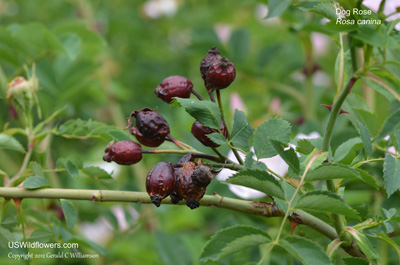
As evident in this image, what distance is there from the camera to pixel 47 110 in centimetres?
146

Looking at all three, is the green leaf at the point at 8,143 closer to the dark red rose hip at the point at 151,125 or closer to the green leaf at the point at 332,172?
the dark red rose hip at the point at 151,125

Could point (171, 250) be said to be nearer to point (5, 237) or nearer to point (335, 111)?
point (5, 237)

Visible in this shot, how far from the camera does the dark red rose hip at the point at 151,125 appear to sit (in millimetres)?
701

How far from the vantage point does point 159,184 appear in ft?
2.15

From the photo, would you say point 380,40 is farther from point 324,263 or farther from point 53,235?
point 53,235

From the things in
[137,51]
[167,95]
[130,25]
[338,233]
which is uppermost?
[167,95]

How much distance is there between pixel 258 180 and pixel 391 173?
0.68ft

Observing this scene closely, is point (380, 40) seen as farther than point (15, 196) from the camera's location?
No

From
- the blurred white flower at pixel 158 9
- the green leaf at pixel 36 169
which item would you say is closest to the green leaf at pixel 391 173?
the green leaf at pixel 36 169

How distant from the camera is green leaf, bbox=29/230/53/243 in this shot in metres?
0.93

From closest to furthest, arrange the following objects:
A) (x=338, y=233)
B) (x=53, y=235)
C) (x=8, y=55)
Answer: (x=338, y=233) → (x=53, y=235) → (x=8, y=55)

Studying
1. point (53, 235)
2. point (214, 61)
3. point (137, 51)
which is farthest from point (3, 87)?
point (137, 51)

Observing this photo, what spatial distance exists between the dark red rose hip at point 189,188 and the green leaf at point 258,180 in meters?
0.05

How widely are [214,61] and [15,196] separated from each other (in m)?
0.33
